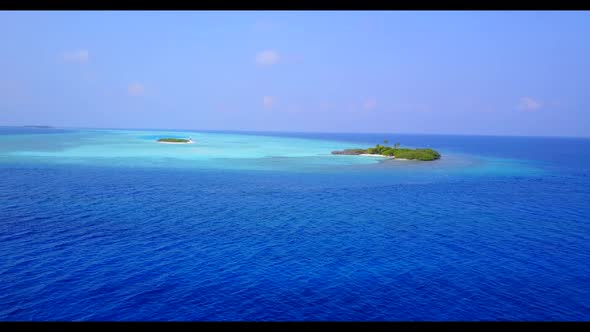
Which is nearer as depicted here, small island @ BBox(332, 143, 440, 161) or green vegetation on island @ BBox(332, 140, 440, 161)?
green vegetation on island @ BBox(332, 140, 440, 161)

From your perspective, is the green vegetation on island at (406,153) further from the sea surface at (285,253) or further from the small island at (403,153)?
the sea surface at (285,253)

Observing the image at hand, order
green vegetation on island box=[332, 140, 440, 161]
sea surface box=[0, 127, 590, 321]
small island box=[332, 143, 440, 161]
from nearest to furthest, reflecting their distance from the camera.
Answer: sea surface box=[0, 127, 590, 321], green vegetation on island box=[332, 140, 440, 161], small island box=[332, 143, 440, 161]

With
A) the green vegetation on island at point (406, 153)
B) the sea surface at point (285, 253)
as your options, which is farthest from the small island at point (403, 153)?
the sea surface at point (285, 253)

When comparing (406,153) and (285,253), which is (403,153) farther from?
(285,253)

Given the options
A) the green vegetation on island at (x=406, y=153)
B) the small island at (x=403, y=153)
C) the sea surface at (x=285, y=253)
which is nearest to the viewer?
the sea surface at (x=285, y=253)

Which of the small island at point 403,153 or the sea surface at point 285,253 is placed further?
the small island at point 403,153

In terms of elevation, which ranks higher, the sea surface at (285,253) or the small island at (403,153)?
the small island at (403,153)

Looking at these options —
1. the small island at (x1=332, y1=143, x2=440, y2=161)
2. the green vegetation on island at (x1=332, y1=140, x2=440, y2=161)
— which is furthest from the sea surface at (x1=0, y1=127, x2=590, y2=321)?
the small island at (x1=332, y1=143, x2=440, y2=161)

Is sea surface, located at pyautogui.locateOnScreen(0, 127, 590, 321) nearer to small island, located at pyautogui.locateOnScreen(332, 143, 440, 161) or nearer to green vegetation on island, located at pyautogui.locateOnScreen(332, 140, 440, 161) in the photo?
green vegetation on island, located at pyautogui.locateOnScreen(332, 140, 440, 161)
